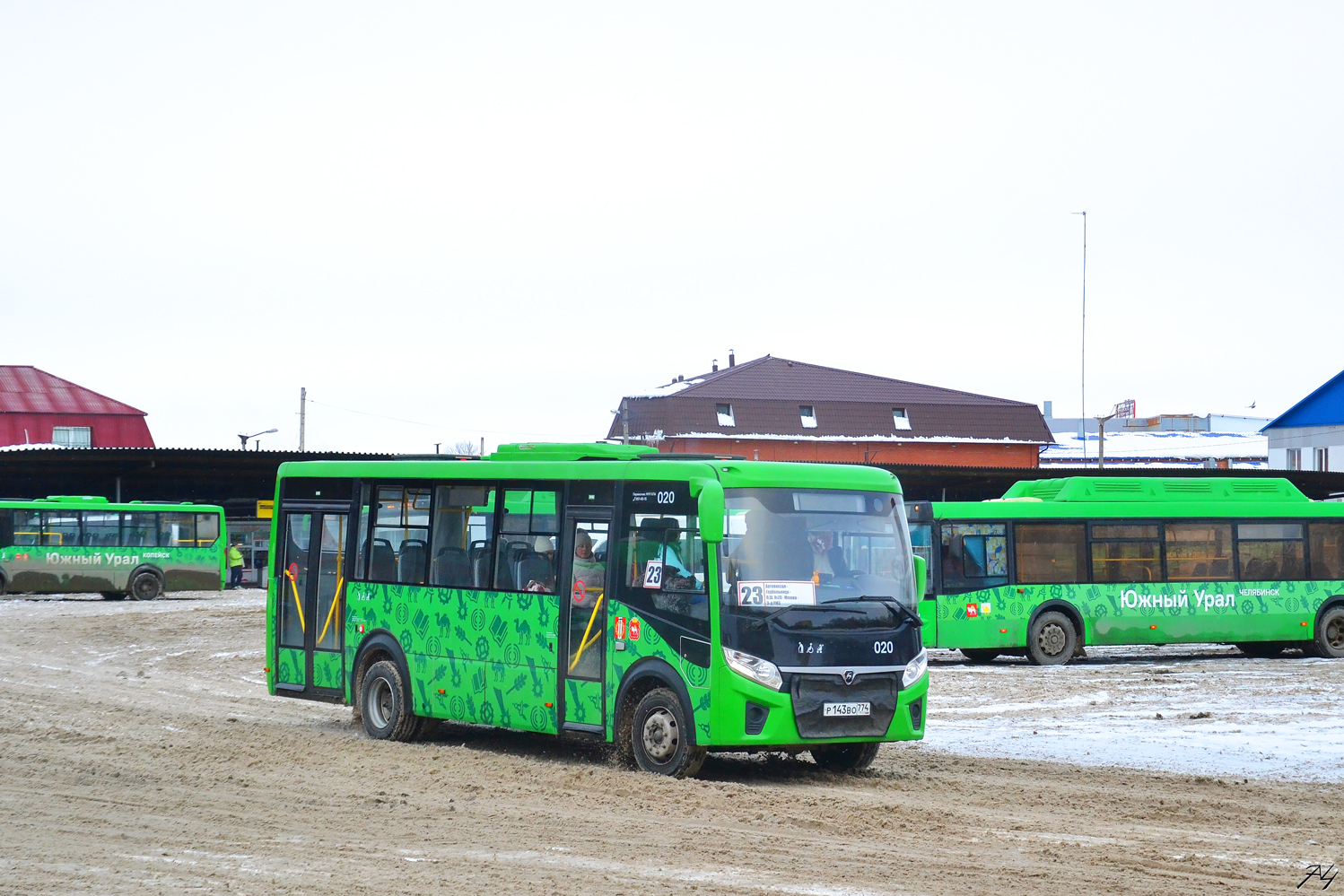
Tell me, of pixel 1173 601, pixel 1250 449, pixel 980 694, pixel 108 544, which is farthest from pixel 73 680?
pixel 1250 449

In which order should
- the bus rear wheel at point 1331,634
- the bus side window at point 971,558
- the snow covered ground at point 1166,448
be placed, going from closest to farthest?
the bus side window at point 971,558, the bus rear wheel at point 1331,634, the snow covered ground at point 1166,448

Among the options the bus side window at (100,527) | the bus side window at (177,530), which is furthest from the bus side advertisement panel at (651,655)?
the bus side window at (177,530)

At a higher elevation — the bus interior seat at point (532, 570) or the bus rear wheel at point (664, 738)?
the bus interior seat at point (532, 570)

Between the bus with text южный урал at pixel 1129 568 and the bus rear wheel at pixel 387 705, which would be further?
the bus with text южный урал at pixel 1129 568

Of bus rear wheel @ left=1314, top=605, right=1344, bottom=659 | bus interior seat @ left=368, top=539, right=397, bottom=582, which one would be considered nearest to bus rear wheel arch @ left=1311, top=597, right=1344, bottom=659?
bus rear wheel @ left=1314, top=605, right=1344, bottom=659

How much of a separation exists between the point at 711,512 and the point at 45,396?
72.5m

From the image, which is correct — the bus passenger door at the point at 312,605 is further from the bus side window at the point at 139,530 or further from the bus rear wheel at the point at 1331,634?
the bus side window at the point at 139,530

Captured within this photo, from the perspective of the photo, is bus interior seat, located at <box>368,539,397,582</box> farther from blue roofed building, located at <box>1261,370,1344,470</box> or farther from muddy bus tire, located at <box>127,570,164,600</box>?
blue roofed building, located at <box>1261,370,1344,470</box>

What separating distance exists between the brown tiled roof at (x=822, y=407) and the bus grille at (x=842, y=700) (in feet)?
206

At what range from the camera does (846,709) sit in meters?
11.3

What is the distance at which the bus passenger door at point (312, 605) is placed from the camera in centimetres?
1462

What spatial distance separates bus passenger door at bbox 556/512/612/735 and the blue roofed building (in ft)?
212

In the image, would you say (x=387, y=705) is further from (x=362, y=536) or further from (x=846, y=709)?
(x=846, y=709)

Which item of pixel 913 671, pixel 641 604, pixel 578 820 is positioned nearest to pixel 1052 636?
pixel 913 671
